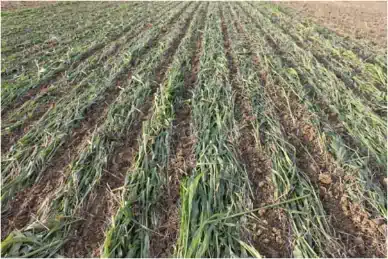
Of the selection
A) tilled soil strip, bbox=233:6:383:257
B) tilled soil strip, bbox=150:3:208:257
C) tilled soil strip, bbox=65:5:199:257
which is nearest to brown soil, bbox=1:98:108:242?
tilled soil strip, bbox=65:5:199:257

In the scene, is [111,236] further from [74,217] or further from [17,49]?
[17,49]

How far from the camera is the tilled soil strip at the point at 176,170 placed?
6.95 ft

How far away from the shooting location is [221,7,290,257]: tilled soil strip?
213 cm

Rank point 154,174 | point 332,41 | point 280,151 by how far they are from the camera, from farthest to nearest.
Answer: point 332,41 < point 280,151 < point 154,174

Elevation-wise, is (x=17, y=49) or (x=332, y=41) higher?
(x=17, y=49)

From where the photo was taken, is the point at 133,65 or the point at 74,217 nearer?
the point at 74,217

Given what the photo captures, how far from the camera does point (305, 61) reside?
5.81 metres

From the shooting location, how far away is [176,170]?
2799mm

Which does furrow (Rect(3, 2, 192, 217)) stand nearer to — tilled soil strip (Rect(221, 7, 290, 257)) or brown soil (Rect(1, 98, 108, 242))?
brown soil (Rect(1, 98, 108, 242))

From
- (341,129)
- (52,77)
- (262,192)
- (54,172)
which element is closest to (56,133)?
(54,172)

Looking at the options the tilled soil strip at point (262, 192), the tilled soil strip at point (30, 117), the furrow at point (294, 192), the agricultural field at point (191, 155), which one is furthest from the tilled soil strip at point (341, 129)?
the tilled soil strip at point (30, 117)

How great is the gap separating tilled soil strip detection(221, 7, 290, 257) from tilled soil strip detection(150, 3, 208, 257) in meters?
0.67

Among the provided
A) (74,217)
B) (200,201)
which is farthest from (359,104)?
(74,217)

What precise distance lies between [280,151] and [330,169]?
574 mm
